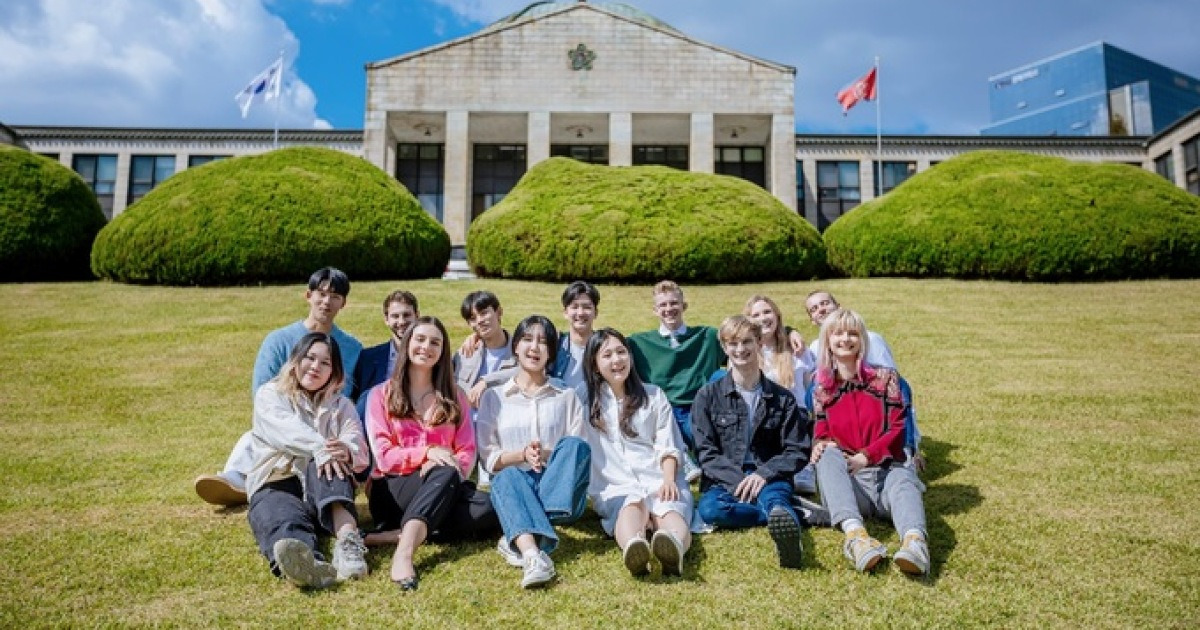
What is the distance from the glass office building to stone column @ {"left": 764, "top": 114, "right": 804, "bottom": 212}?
93.2 metres

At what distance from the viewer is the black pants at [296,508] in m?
3.86

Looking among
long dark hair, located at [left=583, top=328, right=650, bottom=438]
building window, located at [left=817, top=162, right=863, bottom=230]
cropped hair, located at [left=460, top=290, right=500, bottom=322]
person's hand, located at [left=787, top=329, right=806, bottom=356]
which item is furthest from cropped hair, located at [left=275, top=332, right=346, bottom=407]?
building window, located at [left=817, top=162, right=863, bottom=230]

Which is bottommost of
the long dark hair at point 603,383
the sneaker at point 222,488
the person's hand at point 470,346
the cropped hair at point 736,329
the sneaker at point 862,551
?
the sneaker at point 862,551

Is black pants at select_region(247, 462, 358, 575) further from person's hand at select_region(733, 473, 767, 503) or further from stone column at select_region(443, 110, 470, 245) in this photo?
stone column at select_region(443, 110, 470, 245)

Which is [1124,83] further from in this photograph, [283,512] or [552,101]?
[283,512]

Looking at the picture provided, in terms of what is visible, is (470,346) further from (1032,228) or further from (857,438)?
(1032,228)

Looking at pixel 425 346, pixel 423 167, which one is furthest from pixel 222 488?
pixel 423 167

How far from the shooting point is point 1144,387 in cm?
857

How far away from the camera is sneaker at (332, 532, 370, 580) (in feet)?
12.2

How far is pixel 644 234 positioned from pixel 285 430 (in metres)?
12.3

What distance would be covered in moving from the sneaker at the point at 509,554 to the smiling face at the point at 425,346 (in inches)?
47.9

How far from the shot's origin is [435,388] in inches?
180

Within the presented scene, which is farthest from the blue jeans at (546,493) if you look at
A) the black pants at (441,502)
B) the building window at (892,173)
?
the building window at (892,173)

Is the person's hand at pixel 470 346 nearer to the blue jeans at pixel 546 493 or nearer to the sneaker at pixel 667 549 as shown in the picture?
the blue jeans at pixel 546 493
